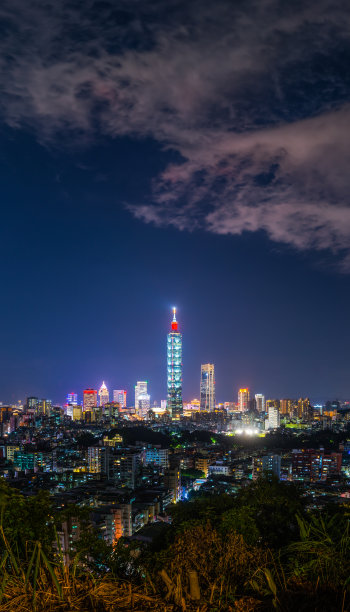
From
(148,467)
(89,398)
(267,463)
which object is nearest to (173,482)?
(148,467)

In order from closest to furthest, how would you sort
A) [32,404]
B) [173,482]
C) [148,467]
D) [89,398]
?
[173,482] < [148,467] < [32,404] < [89,398]

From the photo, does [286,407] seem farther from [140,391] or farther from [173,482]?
[173,482]

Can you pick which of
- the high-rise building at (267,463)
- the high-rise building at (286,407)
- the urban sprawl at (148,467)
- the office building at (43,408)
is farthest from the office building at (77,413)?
the high-rise building at (267,463)

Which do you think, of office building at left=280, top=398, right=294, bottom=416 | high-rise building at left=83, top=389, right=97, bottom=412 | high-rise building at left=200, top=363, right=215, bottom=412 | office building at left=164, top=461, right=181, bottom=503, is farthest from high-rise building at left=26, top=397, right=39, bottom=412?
office building at left=164, top=461, right=181, bottom=503

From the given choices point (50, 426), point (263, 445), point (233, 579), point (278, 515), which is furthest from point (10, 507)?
point (50, 426)

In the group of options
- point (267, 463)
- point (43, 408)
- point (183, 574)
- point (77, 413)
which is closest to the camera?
point (183, 574)

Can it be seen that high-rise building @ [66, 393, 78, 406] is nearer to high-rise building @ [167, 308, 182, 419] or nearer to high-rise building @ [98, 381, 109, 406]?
high-rise building @ [98, 381, 109, 406]

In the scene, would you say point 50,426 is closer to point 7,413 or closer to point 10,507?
point 7,413
